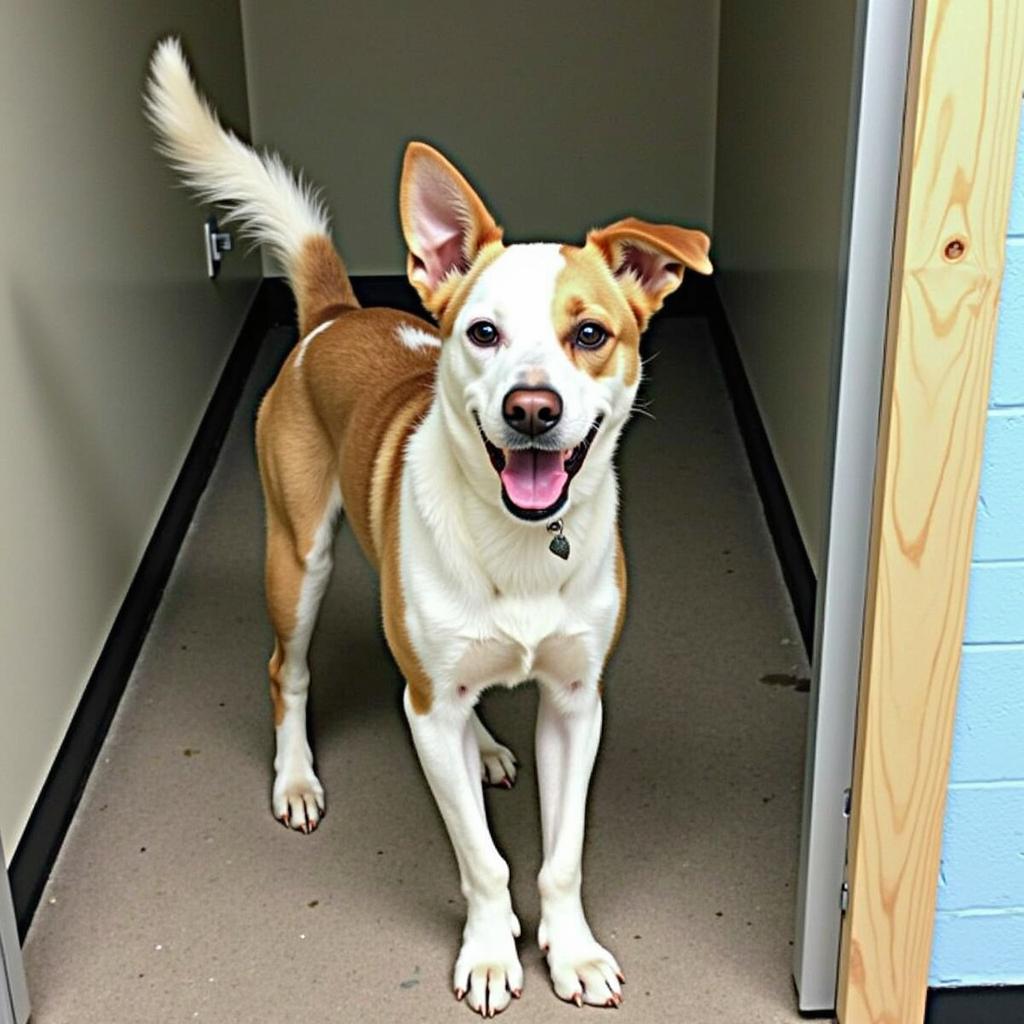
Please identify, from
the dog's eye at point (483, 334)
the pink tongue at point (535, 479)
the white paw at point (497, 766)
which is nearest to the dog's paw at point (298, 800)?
the white paw at point (497, 766)

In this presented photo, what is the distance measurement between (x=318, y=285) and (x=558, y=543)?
833 mm

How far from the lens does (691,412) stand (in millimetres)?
3695

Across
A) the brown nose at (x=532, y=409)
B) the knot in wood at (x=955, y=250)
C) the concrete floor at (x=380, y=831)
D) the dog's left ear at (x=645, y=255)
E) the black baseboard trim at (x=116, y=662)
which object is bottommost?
the concrete floor at (x=380, y=831)

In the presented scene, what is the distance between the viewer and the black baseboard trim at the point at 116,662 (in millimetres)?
2166

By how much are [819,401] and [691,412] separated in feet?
3.18

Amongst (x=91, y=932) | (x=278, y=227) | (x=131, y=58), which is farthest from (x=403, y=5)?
(x=91, y=932)

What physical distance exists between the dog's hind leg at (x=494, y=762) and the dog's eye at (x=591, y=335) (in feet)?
2.81

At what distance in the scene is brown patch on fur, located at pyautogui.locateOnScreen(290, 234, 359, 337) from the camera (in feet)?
8.02

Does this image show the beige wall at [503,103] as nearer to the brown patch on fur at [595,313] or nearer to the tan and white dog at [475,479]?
the tan and white dog at [475,479]

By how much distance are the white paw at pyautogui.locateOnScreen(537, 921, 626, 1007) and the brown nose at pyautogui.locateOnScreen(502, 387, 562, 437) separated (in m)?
0.73

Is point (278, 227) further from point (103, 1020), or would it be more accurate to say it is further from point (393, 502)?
point (103, 1020)

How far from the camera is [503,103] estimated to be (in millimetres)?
4105

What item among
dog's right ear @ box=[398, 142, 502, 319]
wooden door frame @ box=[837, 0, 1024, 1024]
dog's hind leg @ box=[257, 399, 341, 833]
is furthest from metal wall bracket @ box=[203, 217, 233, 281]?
wooden door frame @ box=[837, 0, 1024, 1024]

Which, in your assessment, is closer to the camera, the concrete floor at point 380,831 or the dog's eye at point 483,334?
the dog's eye at point 483,334
